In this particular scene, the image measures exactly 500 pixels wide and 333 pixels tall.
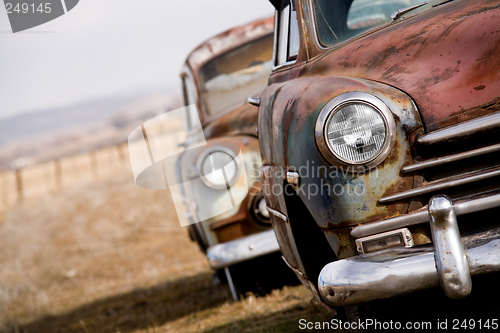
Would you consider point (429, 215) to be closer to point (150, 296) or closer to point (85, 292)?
point (150, 296)

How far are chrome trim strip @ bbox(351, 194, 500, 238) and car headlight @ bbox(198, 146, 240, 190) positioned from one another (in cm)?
237

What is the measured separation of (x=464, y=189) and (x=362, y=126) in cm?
42

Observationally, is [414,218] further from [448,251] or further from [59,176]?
[59,176]

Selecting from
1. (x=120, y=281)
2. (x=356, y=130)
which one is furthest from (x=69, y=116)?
(x=356, y=130)

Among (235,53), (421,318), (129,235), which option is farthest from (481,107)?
(129,235)

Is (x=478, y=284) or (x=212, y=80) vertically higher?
(x=212, y=80)

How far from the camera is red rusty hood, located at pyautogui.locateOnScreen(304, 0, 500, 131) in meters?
1.94

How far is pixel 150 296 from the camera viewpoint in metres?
6.30

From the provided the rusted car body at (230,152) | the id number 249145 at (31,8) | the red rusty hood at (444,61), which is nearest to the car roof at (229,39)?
the rusted car body at (230,152)

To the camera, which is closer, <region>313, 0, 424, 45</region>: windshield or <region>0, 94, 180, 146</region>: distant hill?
<region>313, 0, 424, 45</region>: windshield

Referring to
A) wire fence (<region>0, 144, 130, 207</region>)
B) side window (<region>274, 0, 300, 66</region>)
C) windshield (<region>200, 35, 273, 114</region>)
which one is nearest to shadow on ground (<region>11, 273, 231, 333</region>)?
windshield (<region>200, 35, 273, 114</region>)

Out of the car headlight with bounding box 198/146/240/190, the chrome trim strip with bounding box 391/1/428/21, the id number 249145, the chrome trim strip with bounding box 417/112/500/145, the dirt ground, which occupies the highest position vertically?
the id number 249145

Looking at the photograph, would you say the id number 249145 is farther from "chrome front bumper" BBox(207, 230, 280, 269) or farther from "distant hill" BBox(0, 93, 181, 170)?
"distant hill" BBox(0, 93, 181, 170)

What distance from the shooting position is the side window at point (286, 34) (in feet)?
10.1
